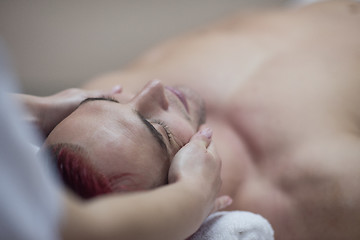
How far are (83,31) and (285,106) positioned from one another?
A: 3.82 ft

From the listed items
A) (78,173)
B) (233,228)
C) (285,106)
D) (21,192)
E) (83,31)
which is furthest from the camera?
(83,31)

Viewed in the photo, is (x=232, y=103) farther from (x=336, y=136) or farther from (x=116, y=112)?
(x=116, y=112)

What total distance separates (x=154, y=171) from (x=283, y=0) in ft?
5.82

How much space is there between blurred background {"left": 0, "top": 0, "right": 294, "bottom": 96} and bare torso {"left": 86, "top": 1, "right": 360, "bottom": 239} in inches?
22.0

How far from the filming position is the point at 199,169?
618 millimetres

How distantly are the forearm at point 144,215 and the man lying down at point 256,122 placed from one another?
4.7 inches

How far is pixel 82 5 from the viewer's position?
5.84 ft

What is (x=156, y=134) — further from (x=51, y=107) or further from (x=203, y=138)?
(x=51, y=107)

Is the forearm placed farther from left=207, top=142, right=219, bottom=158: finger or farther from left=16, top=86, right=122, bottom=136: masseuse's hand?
left=16, top=86, right=122, bottom=136: masseuse's hand

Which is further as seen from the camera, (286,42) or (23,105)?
(286,42)

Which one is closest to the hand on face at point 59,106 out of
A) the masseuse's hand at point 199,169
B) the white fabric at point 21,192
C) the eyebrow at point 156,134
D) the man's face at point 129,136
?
the man's face at point 129,136

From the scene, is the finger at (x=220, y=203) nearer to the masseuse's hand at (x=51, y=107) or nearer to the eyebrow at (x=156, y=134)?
the eyebrow at (x=156, y=134)

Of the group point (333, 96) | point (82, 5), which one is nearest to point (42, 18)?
point (82, 5)

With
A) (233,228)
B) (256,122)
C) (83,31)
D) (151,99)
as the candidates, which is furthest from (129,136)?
(83,31)
